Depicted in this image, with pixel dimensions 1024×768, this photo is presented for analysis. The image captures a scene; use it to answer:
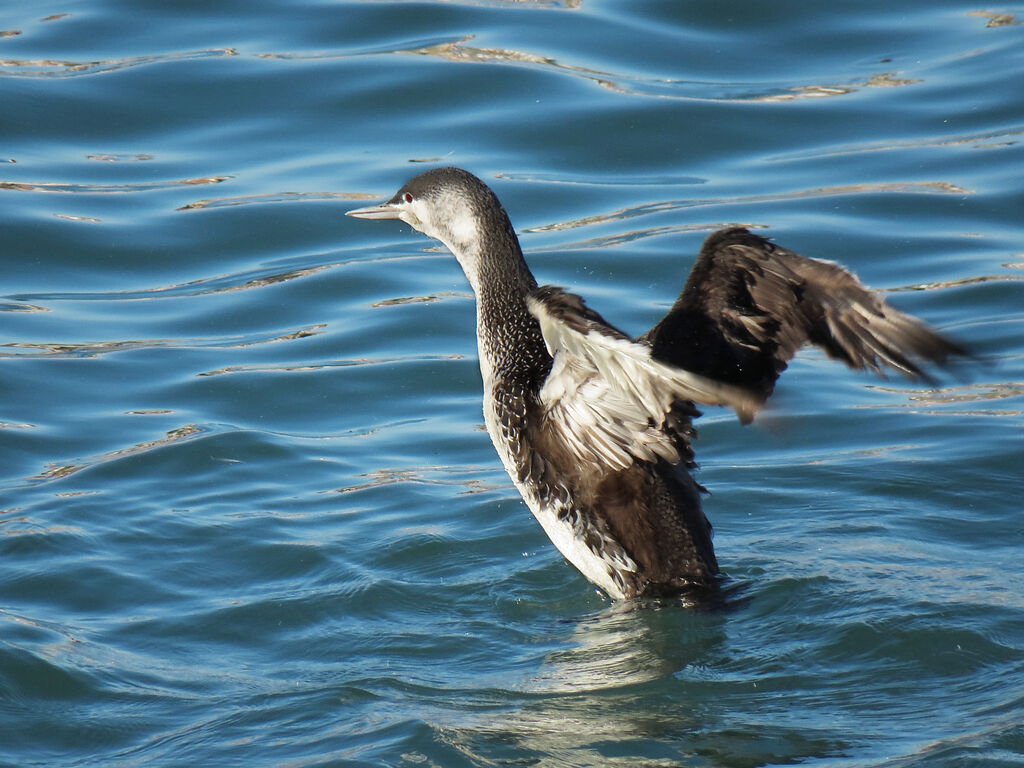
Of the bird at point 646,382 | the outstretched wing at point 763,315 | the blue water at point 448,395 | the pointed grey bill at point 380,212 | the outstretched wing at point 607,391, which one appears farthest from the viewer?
the pointed grey bill at point 380,212

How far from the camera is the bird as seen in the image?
513 cm

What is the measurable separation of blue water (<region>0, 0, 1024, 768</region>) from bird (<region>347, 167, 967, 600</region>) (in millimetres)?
305

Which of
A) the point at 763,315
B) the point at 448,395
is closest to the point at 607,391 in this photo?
the point at 763,315

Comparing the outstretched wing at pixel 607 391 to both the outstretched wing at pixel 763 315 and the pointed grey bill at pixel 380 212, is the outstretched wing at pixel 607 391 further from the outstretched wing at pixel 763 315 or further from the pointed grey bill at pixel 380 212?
the pointed grey bill at pixel 380 212

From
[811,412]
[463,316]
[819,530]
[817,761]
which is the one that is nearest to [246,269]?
[463,316]

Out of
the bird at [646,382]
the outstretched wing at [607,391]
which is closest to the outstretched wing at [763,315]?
the bird at [646,382]

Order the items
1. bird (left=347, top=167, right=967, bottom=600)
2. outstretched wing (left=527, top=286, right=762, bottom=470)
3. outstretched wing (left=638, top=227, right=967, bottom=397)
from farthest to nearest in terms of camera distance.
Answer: outstretched wing (left=638, top=227, right=967, bottom=397) < bird (left=347, top=167, right=967, bottom=600) < outstretched wing (left=527, top=286, right=762, bottom=470)

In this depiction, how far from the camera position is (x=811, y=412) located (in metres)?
7.77

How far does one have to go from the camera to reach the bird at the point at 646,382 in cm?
513

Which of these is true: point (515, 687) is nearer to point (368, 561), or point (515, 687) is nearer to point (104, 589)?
point (368, 561)

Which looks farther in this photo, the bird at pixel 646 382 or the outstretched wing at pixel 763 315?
the outstretched wing at pixel 763 315

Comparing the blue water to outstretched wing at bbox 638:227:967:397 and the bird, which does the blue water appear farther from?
outstretched wing at bbox 638:227:967:397

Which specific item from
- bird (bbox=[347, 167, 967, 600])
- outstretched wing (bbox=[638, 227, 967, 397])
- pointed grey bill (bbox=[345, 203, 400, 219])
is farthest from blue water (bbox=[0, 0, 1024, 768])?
pointed grey bill (bbox=[345, 203, 400, 219])

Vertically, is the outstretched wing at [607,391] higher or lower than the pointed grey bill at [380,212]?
lower
